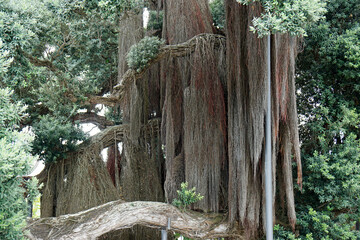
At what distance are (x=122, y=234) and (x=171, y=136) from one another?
5.56ft

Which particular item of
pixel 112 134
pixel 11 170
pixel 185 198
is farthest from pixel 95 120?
pixel 11 170

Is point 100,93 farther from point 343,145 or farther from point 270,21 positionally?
point 270,21

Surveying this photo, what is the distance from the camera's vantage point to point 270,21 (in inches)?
133

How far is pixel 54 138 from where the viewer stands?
5.80m

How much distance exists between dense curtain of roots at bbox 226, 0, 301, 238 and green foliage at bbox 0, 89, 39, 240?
2613 mm

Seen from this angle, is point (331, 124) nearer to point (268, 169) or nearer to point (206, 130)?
point (206, 130)

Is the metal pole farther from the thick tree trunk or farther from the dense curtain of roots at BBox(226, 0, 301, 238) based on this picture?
the thick tree trunk

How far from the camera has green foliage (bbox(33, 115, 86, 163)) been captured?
18.9ft

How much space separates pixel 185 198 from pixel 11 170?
272 centimetres

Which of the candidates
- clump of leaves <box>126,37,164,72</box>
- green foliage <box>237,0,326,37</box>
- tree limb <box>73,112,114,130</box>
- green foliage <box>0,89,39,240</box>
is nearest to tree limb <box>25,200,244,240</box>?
green foliage <box>0,89,39,240</box>

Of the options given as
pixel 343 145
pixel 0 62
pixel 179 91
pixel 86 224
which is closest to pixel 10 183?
pixel 0 62

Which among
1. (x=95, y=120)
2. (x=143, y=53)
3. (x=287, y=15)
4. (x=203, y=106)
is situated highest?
(x=143, y=53)

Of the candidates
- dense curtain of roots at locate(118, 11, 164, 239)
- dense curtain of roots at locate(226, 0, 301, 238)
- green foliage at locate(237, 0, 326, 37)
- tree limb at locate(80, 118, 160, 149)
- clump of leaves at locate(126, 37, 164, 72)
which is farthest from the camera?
tree limb at locate(80, 118, 160, 149)

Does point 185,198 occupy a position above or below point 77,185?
below
